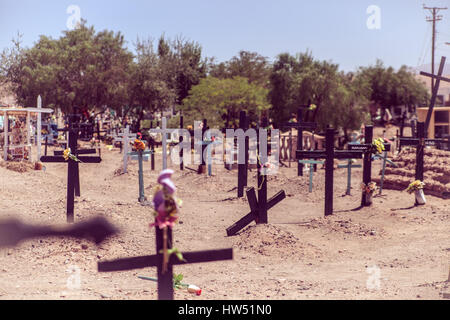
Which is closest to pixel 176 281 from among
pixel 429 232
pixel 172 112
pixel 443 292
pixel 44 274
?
pixel 44 274

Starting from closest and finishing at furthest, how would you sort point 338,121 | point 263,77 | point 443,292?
point 443,292 → point 338,121 → point 263,77

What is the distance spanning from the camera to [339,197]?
14.4 meters

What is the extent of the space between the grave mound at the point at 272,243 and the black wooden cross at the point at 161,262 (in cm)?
428

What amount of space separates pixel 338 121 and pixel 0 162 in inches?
889

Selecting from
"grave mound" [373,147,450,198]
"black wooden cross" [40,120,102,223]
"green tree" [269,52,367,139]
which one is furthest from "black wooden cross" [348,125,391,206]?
"green tree" [269,52,367,139]

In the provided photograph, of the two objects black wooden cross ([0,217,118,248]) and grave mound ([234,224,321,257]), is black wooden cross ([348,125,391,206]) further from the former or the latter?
black wooden cross ([0,217,118,248])

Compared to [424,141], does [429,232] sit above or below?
below

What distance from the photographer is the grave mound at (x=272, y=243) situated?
8406mm

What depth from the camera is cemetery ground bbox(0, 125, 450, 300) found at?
242 inches

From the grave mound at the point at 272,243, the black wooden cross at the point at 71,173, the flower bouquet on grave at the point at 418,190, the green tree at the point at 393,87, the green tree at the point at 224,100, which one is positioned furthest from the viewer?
the green tree at the point at 393,87

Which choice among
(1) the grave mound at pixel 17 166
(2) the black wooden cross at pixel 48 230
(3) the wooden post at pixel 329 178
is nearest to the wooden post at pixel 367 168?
(3) the wooden post at pixel 329 178

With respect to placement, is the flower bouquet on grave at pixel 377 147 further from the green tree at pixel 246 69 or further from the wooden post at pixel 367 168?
the green tree at pixel 246 69

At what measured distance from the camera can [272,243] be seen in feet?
28.5

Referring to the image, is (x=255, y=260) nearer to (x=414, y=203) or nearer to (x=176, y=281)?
(x=176, y=281)
